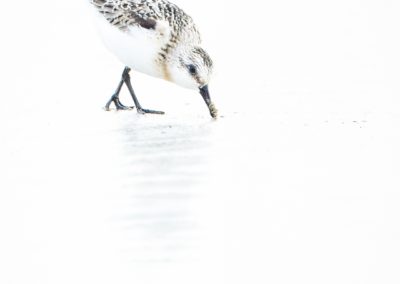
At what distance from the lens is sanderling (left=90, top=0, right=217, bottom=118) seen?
8.09 m

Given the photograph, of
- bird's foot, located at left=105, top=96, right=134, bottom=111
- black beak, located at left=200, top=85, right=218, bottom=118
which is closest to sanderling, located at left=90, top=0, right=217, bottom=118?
black beak, located at left=200, top=85, right=218, bottom=118

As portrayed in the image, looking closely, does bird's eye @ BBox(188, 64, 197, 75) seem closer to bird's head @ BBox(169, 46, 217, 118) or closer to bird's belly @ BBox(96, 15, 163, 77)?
bird's head @ BBox(169, 46, 217, 118)

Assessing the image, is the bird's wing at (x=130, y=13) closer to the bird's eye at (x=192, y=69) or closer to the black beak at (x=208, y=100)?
the bird's eye at (x=192, y=69)

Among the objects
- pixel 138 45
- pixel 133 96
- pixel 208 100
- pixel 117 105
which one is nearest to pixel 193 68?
pixel 208 100

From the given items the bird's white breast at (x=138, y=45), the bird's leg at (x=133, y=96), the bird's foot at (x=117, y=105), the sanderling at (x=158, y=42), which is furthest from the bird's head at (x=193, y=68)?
the bird's foot at (x=117, y=105)

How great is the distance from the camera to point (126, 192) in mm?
6500

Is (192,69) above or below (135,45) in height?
below

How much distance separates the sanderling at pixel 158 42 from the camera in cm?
809

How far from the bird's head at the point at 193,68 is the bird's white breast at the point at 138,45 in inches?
6.5

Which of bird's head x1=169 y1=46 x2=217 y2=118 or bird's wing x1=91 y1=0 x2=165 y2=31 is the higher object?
bird's wing x1=91 y1=0 x2=165 y2=31

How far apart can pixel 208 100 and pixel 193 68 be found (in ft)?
1.02

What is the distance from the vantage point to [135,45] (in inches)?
320

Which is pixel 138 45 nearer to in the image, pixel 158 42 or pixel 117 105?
pixel 158 42

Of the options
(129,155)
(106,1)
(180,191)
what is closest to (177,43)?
(106,1)
